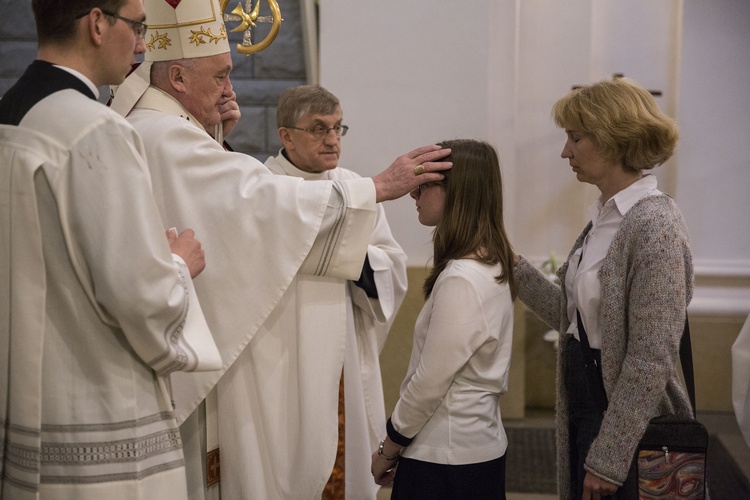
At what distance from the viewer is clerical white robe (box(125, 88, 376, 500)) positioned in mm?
2316

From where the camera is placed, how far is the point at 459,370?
223cm

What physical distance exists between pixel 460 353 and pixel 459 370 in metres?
0.09

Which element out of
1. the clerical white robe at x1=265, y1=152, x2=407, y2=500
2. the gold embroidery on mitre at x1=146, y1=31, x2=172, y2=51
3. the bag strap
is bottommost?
the clerical white robe at x1=265, y1=152, x2=407, y2=500

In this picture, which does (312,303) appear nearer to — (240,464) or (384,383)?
(240,464)

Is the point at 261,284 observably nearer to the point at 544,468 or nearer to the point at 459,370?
the point at 459,370

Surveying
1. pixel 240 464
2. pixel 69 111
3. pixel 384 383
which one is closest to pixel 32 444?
pixel 69 111

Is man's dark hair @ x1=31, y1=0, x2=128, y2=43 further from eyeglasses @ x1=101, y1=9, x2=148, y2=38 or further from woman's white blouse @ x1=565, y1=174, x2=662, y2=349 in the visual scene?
woman's white blouse @ x1=565, y1=174, x2=662, y2=349

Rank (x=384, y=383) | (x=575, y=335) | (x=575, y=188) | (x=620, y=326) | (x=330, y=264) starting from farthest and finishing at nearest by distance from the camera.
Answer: (x=575, y=188) → (x=384, y=383) → (x=330, y=264) → (x=575, y=335) → (x=620, y=326)

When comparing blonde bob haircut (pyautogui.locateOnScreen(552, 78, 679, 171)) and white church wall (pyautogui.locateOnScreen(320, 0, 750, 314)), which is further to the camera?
white church wall (pyautogui.locateOnScreen(320, 0, 750, 314))

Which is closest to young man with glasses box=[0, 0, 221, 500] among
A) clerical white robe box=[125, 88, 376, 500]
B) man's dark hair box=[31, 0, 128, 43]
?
man's dark hair box=[31, 0, 128, 43]

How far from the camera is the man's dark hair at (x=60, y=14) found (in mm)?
1721

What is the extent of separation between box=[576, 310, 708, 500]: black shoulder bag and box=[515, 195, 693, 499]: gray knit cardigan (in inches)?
1.6

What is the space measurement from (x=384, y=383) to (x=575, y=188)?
58.8 inches

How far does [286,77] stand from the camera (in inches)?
216
